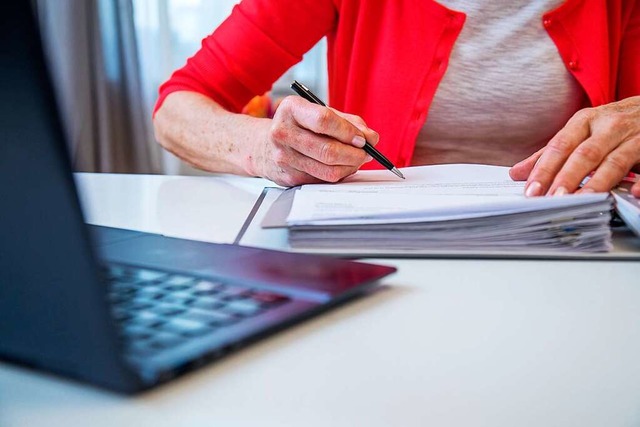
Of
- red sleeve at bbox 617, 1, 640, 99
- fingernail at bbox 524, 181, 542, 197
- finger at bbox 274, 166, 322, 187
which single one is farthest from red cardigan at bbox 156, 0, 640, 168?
fingernail at bbox 524, 181, 542, 197

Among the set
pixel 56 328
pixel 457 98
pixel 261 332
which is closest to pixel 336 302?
pixel 261 332

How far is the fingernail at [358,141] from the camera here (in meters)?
0.80

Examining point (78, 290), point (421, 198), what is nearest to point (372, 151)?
point (421, 198)

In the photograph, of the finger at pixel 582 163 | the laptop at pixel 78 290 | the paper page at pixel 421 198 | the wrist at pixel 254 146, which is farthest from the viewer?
the wrist at pixel 254 146

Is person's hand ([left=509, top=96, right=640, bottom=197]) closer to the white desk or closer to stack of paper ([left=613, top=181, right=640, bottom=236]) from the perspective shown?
stack of paper ([left=613, top=181, right=640, bottom=236])

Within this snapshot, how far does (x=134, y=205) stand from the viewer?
2.74ft

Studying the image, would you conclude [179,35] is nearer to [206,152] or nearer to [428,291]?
[206,152]

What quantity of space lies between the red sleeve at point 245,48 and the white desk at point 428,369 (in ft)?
2.39

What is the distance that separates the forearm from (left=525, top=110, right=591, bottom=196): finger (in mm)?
367

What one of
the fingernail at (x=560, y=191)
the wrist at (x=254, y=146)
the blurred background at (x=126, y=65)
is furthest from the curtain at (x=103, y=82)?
the fingernail at (x=560, y=191)

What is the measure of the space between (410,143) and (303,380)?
840mm

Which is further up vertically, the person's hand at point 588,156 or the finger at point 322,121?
the finger at point 322,121

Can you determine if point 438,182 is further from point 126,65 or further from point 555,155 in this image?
point 126,65

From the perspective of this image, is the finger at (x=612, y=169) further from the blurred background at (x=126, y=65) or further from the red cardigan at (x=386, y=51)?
the blurred background at (x=126, y=65)
